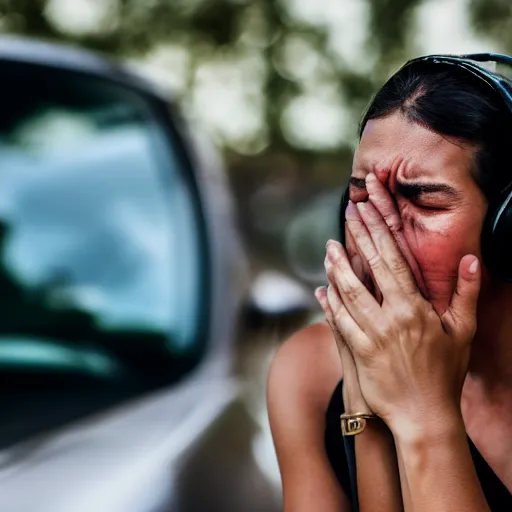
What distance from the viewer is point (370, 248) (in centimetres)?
154

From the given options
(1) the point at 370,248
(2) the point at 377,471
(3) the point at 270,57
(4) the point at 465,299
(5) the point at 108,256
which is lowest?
(2) the point at 377,471

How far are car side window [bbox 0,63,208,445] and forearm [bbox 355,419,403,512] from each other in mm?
908

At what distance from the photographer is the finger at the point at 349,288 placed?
153 centimetres

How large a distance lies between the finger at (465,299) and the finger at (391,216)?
0.07 metres

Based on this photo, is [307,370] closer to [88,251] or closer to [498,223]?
[498,223]

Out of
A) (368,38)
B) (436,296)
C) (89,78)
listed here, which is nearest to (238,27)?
(368,38)

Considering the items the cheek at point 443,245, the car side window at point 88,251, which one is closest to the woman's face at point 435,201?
the cheek at point 443,245

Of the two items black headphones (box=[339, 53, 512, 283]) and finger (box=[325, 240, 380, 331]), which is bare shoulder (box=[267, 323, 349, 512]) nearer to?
finger (box=[325, 240, 380, 331])

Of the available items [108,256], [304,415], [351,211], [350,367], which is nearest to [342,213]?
[351,211]

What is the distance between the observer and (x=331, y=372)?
1.84 m

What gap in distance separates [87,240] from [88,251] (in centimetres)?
3

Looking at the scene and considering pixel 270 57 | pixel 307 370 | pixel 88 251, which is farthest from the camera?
pixel 270 57

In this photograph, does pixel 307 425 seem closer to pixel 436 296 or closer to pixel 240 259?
pixel 436 296

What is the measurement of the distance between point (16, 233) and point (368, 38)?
1833 cm
